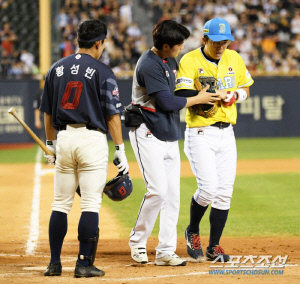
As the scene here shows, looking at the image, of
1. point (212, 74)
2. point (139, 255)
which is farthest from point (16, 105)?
point (139, 255)

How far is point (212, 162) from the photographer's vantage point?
17.7 feet

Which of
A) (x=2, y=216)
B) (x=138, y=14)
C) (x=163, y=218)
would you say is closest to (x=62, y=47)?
(x=138, y=14)

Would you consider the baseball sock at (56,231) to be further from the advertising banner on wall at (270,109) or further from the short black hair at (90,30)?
the advertising banner on wall at (270,109)

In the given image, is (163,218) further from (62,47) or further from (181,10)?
(181,10)

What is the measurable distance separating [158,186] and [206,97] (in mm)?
931

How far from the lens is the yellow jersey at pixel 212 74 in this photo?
214 inches

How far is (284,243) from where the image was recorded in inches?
242

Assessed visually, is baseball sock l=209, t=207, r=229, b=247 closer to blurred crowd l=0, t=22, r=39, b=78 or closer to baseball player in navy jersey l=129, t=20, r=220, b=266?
baseball player in navy jersey l=129, t=20, r=220, b=266

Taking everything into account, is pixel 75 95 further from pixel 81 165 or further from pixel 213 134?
pixel 213 134

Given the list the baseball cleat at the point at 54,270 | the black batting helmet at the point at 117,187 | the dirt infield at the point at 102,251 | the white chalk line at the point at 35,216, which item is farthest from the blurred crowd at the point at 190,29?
the baseball cleat at the point at 54,270

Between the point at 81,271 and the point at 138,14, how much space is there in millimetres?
19036

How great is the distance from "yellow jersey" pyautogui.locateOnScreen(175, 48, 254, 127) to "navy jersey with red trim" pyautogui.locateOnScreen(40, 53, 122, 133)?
3.30 feet

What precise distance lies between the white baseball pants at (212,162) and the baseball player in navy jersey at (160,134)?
0.68ft

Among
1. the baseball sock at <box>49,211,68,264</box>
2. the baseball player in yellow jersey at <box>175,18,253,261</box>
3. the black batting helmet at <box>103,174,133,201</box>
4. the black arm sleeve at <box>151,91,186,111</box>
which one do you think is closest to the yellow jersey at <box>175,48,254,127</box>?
the baseball player in yellow jersey at <box>175,18,253,261</box>
